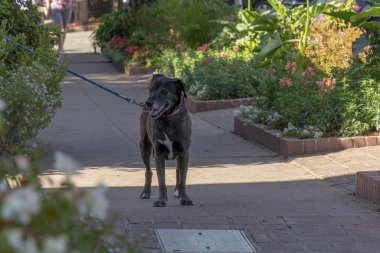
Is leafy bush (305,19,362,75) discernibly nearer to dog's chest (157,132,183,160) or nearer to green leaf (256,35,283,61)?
green leaf (256,35,283,61)

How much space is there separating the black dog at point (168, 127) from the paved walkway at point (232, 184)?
225mm

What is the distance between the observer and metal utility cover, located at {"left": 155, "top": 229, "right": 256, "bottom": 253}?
6.07 metres

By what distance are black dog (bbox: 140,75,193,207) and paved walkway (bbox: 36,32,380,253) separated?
0.23 m

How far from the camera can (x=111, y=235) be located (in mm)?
3232

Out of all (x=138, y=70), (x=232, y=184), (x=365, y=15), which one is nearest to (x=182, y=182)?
(x=232, y=184)

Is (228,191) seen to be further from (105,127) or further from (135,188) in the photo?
(105,127)

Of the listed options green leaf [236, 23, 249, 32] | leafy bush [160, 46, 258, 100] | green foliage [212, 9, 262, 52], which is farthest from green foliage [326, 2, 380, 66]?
green leaf [236, 23, 249, 32]

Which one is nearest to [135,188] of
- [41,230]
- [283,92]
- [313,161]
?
[313,161]

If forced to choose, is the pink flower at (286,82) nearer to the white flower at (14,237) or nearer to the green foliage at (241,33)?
the green foliage at (241,33)

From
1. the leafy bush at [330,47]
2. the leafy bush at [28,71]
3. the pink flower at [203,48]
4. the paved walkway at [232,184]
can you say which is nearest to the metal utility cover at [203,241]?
the paved walkway at [232,184]

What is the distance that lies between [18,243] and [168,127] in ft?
17.1

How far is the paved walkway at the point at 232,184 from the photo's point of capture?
6648mm

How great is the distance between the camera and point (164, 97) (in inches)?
293

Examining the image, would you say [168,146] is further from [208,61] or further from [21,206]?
[208,61]
